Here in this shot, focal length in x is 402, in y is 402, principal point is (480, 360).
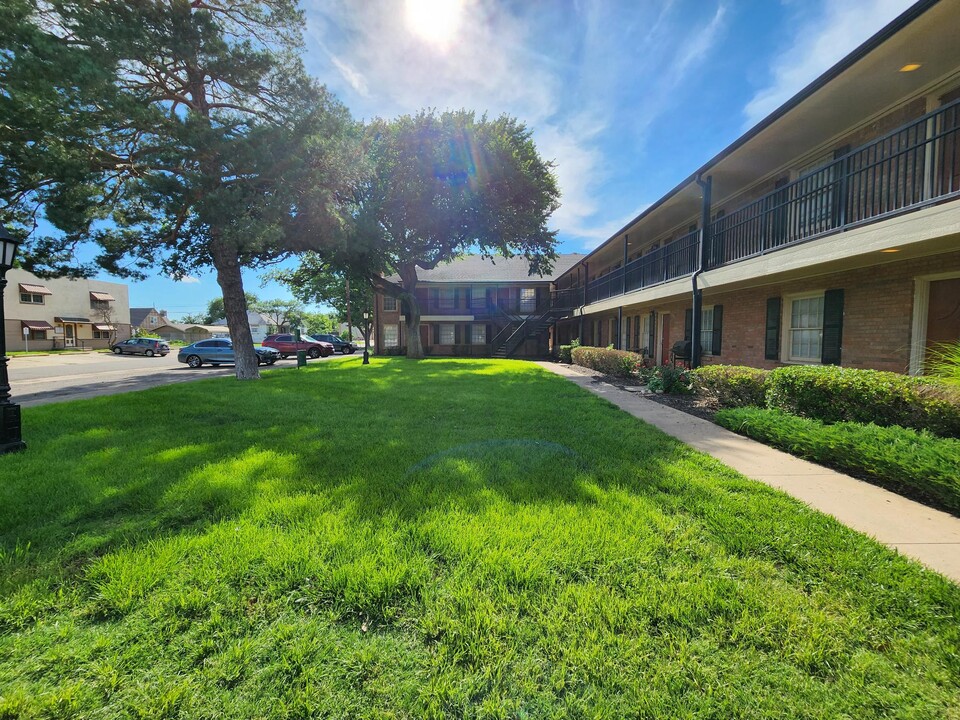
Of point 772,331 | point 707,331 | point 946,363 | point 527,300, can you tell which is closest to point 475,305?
point 527,300

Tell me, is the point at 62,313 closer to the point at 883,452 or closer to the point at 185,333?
the point at 185,333

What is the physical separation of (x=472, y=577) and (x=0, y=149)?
1318 centimetres

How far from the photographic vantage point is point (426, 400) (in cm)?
846

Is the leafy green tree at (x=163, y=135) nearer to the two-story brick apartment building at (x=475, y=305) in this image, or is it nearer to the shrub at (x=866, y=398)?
the shrub at (x=866, y=398)

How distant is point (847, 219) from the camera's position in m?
7.67

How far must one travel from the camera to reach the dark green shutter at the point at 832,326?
311 inches

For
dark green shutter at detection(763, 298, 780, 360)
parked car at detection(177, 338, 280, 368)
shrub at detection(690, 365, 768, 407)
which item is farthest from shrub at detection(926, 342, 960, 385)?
parked car at detection(177, 338, 280, 368)

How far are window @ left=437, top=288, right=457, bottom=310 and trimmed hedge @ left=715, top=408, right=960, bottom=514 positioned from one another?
84.2 feet

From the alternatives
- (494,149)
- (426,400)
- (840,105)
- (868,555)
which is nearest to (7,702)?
(868,555)

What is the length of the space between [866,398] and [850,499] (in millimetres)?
2305

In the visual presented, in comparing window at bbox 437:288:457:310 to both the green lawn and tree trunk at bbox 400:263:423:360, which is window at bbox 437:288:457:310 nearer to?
tree trunk at bbox 400:263:423:360

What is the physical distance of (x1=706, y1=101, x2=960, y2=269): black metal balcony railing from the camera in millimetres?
5547

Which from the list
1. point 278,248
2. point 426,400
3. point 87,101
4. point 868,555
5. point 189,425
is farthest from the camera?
point 278,248

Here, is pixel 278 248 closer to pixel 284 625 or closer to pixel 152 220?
pixel 152 220
